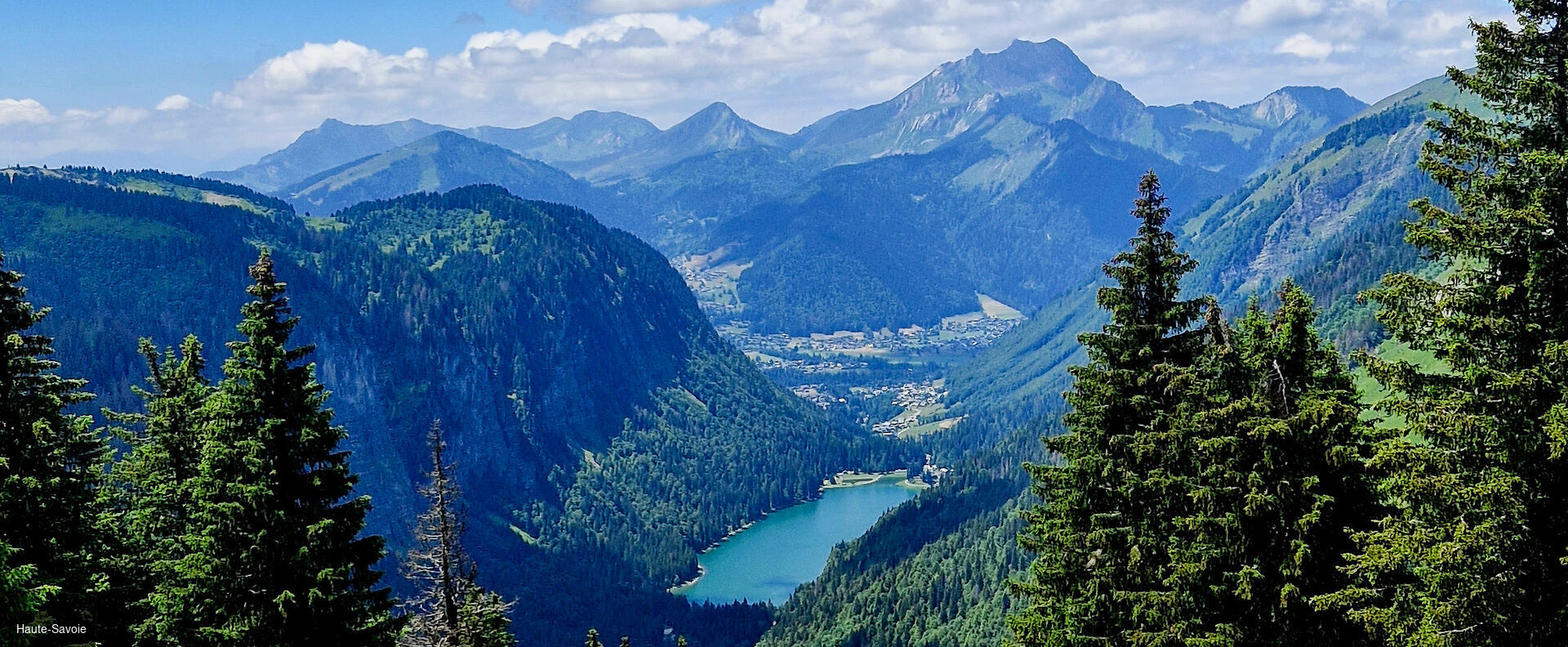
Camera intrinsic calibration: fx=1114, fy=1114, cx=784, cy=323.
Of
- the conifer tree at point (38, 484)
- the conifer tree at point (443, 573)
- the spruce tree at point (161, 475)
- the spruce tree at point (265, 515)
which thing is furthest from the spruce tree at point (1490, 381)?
the conifer tree at point (38, 484)

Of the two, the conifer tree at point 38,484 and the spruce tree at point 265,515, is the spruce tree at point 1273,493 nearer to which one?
the spruce tree at point 265,515

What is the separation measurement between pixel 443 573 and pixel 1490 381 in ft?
83.2

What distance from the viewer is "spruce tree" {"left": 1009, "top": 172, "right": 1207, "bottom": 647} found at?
2800cm

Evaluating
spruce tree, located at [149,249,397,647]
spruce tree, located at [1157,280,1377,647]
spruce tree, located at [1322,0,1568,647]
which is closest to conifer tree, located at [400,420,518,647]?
spruce tree, located at [149,249,397,647]

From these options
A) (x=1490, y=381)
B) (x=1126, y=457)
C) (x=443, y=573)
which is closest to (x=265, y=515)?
(x=443, y=573)

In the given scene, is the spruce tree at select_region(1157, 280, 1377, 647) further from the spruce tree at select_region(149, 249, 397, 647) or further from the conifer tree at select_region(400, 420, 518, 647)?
the spruce tree at select_region(149, 249, 397, 647)

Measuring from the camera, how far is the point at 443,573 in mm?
30719

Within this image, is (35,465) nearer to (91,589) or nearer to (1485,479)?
(91,589)

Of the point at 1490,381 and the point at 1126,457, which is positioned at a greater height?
the point at 1490,381

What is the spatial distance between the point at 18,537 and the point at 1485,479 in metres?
33.3

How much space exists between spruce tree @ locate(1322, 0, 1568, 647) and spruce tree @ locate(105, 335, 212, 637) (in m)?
29.6

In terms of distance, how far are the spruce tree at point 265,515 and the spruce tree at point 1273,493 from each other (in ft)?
66.3

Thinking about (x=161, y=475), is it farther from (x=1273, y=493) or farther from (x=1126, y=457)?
(x=1273, y=493)

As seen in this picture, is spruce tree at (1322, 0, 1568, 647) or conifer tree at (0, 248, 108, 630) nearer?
spruce tree at (1322, 0, 1568, 647)
